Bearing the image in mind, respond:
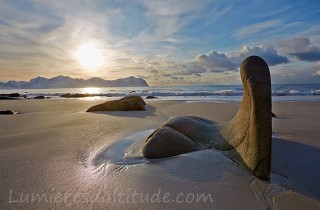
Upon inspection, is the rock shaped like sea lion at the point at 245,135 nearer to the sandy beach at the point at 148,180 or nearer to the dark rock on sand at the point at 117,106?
the sandy beach at the point at 148,180

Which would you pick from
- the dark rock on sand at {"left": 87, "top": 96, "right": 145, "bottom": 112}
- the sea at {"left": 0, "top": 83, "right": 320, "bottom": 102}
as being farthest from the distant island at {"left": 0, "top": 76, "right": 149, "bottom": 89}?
the dark rock on sand at {"left": 87, "top": 96, "right": 145, "bottom": 112}

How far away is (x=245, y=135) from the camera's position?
2895 millimetres

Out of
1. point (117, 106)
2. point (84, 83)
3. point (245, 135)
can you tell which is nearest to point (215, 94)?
point (117, 106)

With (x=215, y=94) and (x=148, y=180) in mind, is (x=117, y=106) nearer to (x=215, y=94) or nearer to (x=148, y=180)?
(x=148, y=180)

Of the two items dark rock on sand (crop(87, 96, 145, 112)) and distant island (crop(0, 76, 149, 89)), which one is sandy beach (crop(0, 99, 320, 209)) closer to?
dark rock on sand (crop(87, 96, 145, 112))

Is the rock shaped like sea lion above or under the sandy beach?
above

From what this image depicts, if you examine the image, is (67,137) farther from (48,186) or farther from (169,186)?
(169,186)

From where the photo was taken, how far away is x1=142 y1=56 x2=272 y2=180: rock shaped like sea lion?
265 cm

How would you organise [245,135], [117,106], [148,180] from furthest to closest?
[117,106], [245,135], [148,180]

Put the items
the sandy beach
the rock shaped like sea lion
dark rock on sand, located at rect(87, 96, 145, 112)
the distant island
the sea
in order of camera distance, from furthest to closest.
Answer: the distant island < the sea < dark rock on sand, located at rect(87, 96, 145, 112) < the rock shaped like sea lion < the sandy beach

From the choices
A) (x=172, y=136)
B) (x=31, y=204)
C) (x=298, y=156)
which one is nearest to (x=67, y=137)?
(x=172, y=136)

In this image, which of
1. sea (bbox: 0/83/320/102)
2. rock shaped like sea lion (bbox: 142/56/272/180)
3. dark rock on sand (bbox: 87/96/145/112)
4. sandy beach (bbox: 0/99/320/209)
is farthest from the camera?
sea (bbox: 0/83/320/102)

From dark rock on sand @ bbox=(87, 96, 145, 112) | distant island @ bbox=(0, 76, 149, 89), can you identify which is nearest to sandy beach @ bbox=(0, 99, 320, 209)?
dark rock on sand @ bbox=(87, 96, 145, 112)

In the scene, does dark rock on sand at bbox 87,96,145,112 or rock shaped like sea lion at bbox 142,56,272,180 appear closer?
rock shaped like sea lion at bbox 142,56,272,180
